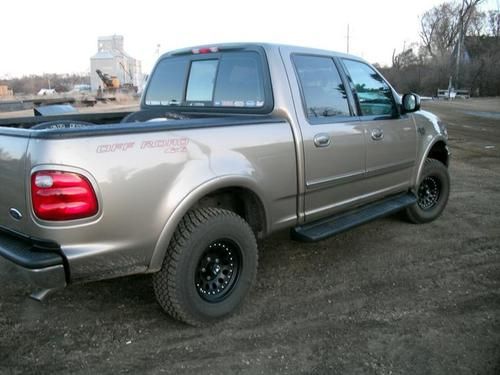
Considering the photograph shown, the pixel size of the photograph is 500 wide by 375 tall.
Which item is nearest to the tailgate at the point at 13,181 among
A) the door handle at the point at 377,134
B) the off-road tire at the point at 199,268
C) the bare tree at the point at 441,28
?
the off-road tire at the point at 199,268

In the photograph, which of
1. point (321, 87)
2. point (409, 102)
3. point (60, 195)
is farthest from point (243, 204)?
point (409, 102)

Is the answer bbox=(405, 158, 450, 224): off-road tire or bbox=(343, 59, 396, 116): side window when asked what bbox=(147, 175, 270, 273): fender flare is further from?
bbox=(405, 158, 450, 224): off-road tire

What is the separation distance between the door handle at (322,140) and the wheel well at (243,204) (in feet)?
2.33

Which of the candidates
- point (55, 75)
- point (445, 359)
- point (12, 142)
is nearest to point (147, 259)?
point (12, 142)

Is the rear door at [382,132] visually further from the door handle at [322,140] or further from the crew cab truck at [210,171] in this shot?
the door handle at [322,140]

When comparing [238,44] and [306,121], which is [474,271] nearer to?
[306,121]

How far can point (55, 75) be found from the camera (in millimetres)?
127812

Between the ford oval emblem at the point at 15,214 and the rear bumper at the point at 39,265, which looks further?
the ford oval emblem at the point at 15,214

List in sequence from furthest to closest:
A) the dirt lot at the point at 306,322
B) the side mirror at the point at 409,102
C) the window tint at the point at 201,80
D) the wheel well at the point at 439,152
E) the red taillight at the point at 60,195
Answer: the wheel well at the point at 439,152 < the side mirror at the point at 409,102 < the window tint at the point at 201,80 < the dirt lot at the point at 306,322 < the red taillight at the point at 60,195

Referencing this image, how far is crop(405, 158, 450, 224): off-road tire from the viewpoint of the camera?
5.46 meters

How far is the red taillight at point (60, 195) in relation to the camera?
8.27 ft

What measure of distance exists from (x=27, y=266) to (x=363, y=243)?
3.43 metres

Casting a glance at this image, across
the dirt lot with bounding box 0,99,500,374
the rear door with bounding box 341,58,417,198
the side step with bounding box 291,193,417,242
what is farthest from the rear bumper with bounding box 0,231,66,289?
the rear door with bounding box 341,58,417,198

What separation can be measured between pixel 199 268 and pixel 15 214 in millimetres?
1206
